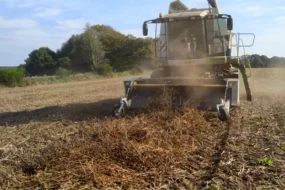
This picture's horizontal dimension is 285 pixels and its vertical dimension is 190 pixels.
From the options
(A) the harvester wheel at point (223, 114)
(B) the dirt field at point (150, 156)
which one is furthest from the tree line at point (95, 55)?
(B) the dirt field at point (150, 156)

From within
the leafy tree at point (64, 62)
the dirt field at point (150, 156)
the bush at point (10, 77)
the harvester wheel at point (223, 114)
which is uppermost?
the leafy tree at point (64, 62)

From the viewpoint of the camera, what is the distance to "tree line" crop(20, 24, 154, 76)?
125 feet

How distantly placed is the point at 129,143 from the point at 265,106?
5845mm

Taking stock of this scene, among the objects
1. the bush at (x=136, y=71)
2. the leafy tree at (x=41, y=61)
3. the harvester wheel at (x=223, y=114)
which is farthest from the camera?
the leafy tree at (x=41, y=61)

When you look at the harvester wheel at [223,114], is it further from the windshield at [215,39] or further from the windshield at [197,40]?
the windshield at [215,39]

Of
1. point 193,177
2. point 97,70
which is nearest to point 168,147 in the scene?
point 193,177

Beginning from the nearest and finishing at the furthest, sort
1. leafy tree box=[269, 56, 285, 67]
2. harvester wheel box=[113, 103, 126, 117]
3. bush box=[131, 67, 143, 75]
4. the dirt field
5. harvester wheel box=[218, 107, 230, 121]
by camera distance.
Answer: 1. the dirt field
2. harvester wheel box=[218, 107, 230, 121]
3. harvester wheel box=[113, 103, 126, 117]
4. leafy tree box=[269, 56, 285, 67]
5. bush box=[131, 67, 143, 75]

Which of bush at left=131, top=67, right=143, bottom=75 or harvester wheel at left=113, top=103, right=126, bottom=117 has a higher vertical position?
bush at left=131, top=67, right=143, bottom=75

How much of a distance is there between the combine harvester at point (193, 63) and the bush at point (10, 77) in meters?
16.2

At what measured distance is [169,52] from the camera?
29.6 feet

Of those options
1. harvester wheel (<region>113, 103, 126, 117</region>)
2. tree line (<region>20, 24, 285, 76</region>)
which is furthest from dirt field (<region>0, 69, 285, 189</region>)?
tree line (<region>20, 24, 285, 76</region>)

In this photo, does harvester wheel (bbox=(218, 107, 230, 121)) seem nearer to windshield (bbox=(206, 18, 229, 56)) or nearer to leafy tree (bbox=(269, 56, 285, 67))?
windshield (bbox=(206, 18, 229, 56))

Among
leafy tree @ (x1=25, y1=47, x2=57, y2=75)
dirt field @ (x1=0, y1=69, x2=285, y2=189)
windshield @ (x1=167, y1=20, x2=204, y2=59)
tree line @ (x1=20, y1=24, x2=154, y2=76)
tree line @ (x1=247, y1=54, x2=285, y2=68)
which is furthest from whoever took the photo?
leafy tree @ (x1=25, y1=47, x2=57, y2=75)

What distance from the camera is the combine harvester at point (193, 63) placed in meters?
7.71
